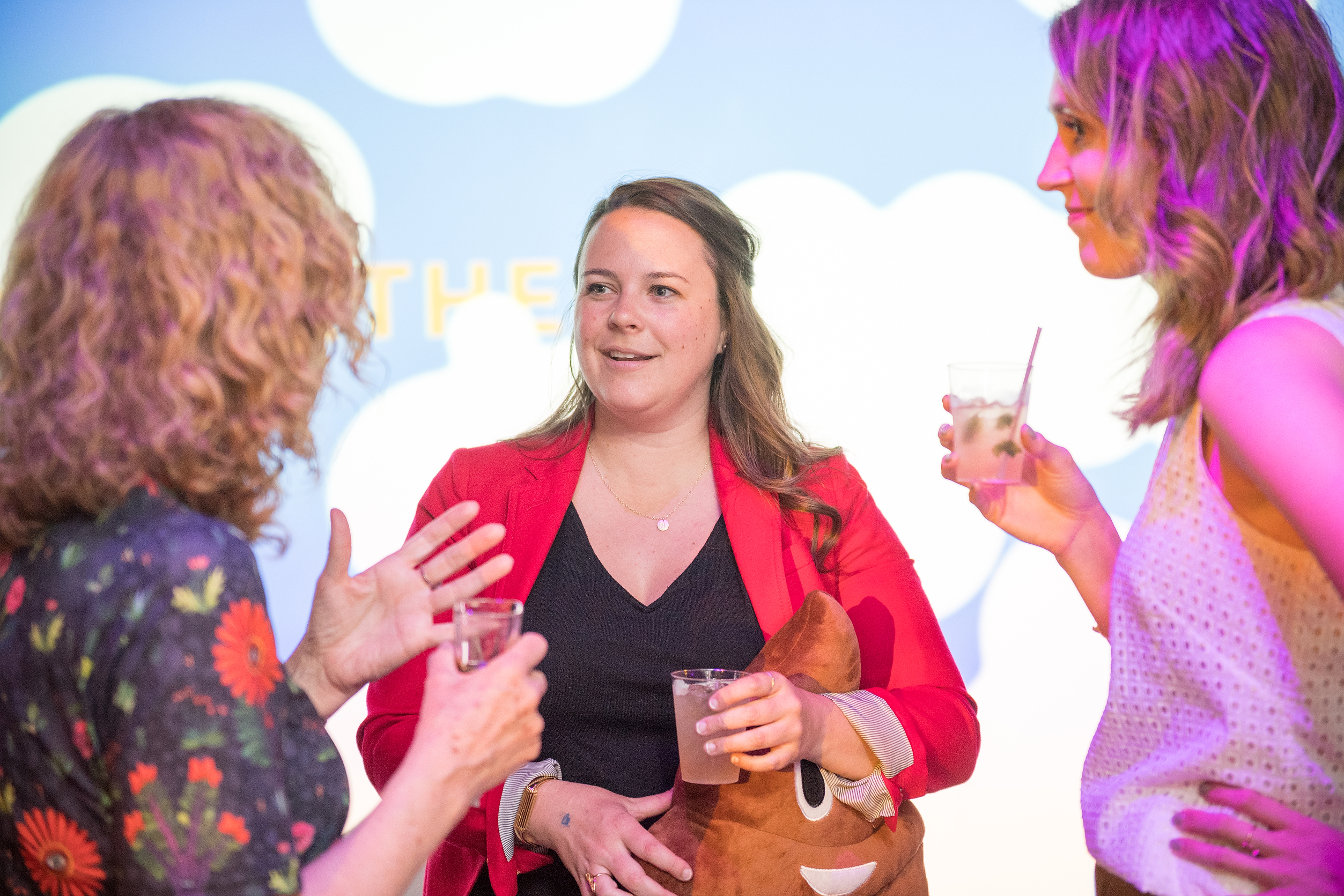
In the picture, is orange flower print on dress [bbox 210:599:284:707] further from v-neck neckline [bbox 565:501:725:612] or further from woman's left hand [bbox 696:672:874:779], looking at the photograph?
v-neck neckline [bbox 565:501:725:612]

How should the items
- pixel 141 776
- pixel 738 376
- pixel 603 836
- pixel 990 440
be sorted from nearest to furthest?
pixel 141 776 → pixel 990 440 → pixel 603 836 → pixel 738 376

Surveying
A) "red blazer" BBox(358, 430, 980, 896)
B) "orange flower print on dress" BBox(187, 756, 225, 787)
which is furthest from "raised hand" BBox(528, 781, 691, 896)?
"orange flower print on dress" BBox(187, 756, 225, 787)

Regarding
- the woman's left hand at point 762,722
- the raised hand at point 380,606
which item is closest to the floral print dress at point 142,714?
the raised hand at point 380,606

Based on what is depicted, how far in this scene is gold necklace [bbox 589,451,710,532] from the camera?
207 centimetres

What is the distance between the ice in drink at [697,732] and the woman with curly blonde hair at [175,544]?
0.40m

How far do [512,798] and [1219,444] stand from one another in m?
1.27

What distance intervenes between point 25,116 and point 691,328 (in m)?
2.70

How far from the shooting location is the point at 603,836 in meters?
1.66

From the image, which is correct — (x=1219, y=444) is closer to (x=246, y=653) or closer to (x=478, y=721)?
(x=478, y=721)

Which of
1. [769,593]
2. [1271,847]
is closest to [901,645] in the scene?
[769,593]

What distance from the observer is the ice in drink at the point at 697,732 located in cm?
155

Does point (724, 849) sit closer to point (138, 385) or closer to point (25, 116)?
point (138, 385)

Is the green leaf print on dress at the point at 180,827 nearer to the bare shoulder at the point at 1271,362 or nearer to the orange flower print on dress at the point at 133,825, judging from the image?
the orange flower print on dress at the point at 133,825

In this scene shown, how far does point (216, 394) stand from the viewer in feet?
3.55
